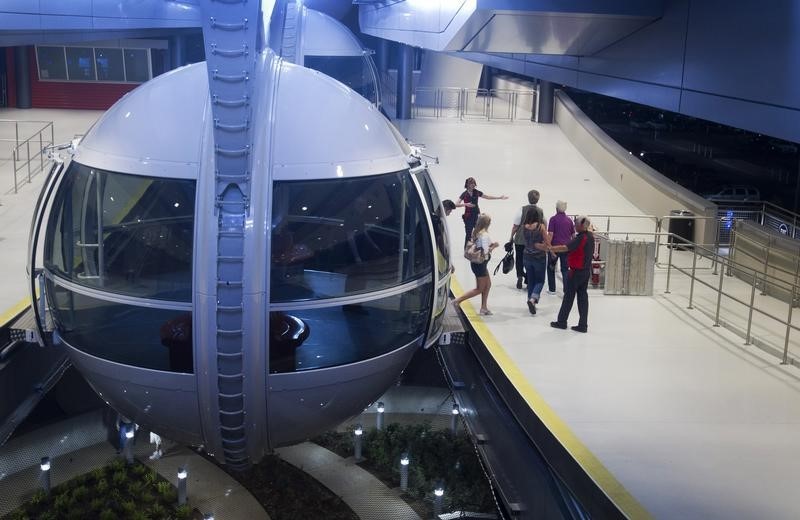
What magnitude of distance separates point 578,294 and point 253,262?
4864 mm

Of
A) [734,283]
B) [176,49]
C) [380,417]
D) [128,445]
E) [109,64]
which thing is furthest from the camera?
[176,49]

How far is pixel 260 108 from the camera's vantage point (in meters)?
6.63

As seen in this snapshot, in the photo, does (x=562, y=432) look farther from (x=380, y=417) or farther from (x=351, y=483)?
(x=380, y=417)

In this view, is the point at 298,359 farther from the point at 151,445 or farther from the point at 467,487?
the point at 151,445

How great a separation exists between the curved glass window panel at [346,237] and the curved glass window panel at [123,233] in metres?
0.60

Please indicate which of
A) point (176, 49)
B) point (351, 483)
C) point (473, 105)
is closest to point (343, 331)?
point (351, 483)

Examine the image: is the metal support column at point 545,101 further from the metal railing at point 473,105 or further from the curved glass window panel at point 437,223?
the curved glass window panel at point 437,223

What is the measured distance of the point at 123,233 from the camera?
21.6ft

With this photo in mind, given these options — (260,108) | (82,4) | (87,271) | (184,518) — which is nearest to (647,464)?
(260,108)

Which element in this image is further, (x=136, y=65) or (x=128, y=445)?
(x=136, y=65)

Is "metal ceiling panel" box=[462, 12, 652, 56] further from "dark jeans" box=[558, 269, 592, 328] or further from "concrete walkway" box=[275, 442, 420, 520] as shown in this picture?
"concrete walkway" box=[275, 442, 420, 520]

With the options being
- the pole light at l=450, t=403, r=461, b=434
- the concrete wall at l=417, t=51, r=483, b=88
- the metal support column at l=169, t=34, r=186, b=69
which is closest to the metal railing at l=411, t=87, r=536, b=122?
the concrete wall at l=417, t=51, r=483, b=88

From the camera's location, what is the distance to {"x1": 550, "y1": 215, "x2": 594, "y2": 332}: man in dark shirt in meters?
9.79

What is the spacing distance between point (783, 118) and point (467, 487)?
186 inches
